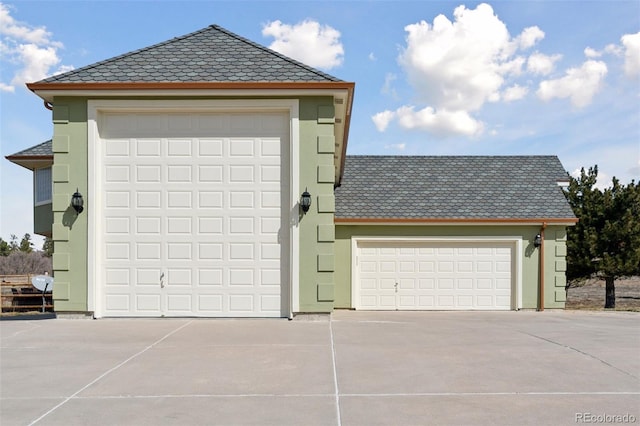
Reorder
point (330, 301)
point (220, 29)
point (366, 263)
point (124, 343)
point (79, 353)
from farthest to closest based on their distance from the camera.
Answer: point (366, 263)
point (220, 29)
point (330, 301)
point (124, 343)
point (79, 353)

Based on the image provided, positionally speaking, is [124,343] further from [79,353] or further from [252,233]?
[252,233]

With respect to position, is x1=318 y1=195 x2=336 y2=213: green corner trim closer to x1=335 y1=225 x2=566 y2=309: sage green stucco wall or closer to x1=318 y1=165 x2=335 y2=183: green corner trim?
x1=318 y1=165 x2=335 y2=183: green corner trim

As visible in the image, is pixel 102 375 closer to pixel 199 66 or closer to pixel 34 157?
pixel 199 66

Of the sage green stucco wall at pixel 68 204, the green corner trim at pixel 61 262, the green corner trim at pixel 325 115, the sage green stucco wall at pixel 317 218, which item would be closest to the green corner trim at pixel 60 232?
the sage green stucco wall at pixel 68 204

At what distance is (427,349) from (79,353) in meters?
4.49

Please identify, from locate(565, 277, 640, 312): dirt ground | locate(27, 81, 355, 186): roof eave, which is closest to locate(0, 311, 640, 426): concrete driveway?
locate(27, 81, 355, 186): roof eave

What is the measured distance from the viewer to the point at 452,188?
663 inches

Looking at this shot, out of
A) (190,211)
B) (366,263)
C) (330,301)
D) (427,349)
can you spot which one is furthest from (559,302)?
(190,211)

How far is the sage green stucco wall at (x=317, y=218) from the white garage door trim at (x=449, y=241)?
534cm

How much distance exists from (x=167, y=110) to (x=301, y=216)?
3199mm

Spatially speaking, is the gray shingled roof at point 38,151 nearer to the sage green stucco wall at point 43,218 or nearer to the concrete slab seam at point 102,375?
the sage green stucco wall at point 43,218

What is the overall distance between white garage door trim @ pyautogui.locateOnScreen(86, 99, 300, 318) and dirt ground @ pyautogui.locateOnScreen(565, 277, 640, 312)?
50.1ft

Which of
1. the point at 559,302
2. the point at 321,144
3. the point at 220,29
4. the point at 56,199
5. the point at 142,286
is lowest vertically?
the point at 559,302

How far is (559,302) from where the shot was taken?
50.6 feet
